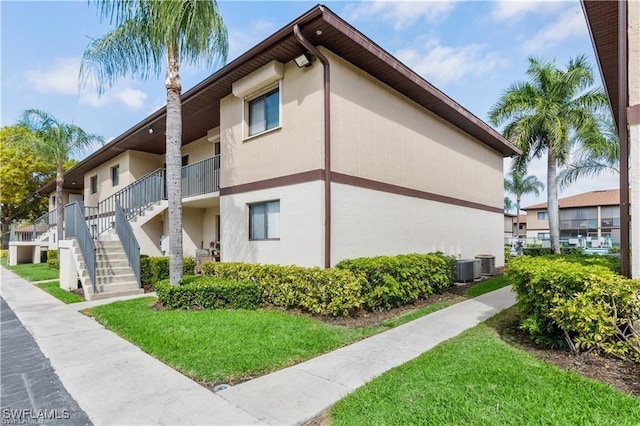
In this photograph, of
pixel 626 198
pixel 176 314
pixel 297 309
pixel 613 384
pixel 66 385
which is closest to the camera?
pixel 613 384

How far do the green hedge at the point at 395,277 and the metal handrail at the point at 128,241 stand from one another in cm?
702

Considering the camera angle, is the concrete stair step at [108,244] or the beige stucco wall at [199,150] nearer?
the concrete stair step at [108,244]

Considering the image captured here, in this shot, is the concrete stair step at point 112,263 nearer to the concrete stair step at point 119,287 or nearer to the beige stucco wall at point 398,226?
the concrete stair step at point 119,287

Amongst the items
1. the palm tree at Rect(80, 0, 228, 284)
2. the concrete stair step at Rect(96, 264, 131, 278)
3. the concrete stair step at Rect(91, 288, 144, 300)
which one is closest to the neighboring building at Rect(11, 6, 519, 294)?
the palm tree at Rect(80, 0, 228, 284)

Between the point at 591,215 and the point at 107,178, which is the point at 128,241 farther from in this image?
the point at 591,215

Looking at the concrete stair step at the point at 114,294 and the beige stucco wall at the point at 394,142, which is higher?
the beige stucco wall at the point at 394,142

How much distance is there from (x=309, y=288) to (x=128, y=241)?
752 cm

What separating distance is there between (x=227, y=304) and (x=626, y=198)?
789cm

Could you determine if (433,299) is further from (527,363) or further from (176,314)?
(176,314)

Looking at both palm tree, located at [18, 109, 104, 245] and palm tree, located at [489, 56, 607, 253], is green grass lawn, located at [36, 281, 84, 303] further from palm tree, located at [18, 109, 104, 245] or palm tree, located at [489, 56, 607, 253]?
palm tree, located at [489, 56, 607, 253]

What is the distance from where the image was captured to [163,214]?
15.1m

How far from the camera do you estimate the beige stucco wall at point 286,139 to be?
8578 mm

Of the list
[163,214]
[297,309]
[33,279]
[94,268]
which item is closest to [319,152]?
[297,309]

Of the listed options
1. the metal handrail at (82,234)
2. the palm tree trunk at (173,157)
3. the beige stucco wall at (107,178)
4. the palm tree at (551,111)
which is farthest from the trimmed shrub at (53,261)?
the palm tree at (551,111)
